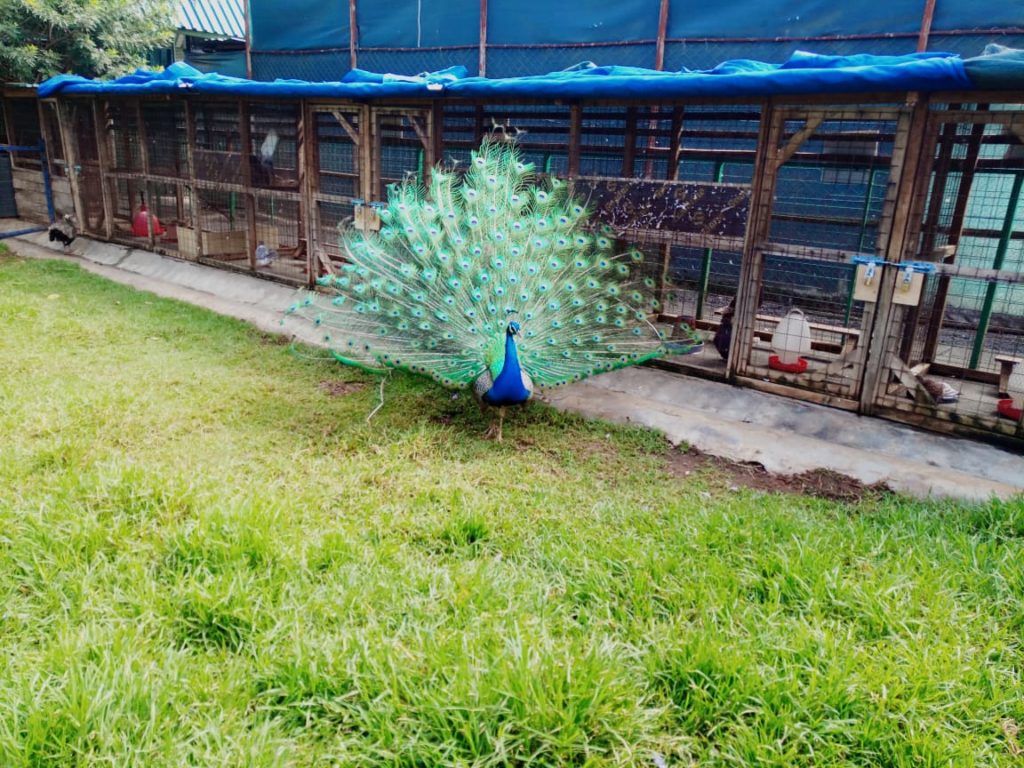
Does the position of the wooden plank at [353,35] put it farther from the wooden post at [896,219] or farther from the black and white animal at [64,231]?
the wooden post at [896,219]

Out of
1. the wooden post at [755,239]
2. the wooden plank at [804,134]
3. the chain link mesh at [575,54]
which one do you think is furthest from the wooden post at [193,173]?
the wooden plank at [804,134]

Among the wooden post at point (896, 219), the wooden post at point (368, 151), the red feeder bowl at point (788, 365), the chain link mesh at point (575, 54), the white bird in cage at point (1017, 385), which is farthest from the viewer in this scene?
the wooden post at point (368, 151)

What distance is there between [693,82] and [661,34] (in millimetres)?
4306

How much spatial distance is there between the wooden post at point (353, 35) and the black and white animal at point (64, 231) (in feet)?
17.1

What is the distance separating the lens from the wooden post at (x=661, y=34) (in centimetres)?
948

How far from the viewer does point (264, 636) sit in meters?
3.09

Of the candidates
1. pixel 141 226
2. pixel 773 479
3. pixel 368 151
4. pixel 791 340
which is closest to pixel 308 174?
pixel 368 151

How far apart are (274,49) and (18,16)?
3.86 meters

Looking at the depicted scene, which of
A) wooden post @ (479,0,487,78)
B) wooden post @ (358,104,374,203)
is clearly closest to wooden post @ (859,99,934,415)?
wooden post @ (358,104,374,203)

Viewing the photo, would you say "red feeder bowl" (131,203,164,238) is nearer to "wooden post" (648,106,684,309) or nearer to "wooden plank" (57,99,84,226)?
"wooden plank" (57,99,84,226)

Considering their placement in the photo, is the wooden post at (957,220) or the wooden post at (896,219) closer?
the wooden post at (896,219)

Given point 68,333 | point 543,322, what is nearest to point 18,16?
point 68,333

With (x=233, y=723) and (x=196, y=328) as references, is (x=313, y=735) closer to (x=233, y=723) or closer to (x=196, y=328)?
(x=233, y=723)

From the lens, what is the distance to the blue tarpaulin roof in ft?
16.3
